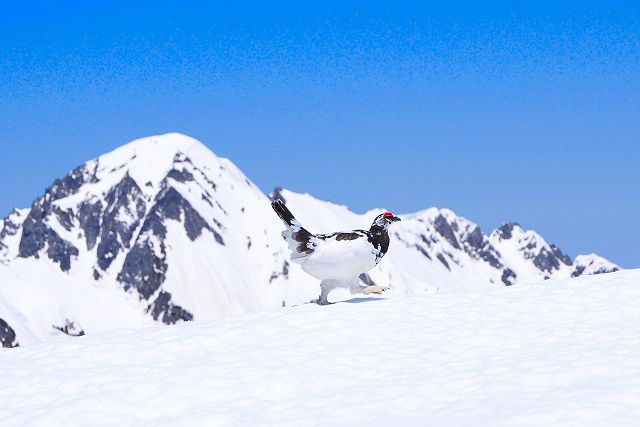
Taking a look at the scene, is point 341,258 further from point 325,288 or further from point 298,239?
point 298,239

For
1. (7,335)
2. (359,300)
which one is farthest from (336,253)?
(7,335)

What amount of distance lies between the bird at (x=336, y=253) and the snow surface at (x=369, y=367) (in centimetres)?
48

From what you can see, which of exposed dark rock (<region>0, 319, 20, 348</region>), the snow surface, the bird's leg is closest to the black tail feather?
the bird's leg

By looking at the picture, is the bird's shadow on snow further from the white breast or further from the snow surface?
the white breast

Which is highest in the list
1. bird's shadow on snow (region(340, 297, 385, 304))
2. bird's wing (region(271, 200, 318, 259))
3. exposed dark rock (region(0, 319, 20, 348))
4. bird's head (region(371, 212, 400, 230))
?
exposed dark rock (region(0, 319, 20, 348))

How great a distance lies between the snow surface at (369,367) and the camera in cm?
1271

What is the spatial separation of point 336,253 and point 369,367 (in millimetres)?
3928

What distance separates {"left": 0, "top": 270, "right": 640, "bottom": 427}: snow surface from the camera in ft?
41.7

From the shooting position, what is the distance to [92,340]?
18172 millimetres

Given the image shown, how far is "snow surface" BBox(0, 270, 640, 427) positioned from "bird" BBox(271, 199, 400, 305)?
1.58 ft

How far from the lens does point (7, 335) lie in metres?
120

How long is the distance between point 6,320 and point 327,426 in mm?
121563

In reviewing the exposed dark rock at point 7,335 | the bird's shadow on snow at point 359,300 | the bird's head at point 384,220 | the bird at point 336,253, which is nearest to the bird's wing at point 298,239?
the bird at point 336,253

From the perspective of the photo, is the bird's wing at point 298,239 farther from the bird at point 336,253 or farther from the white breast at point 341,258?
the white breast at point 341,258
